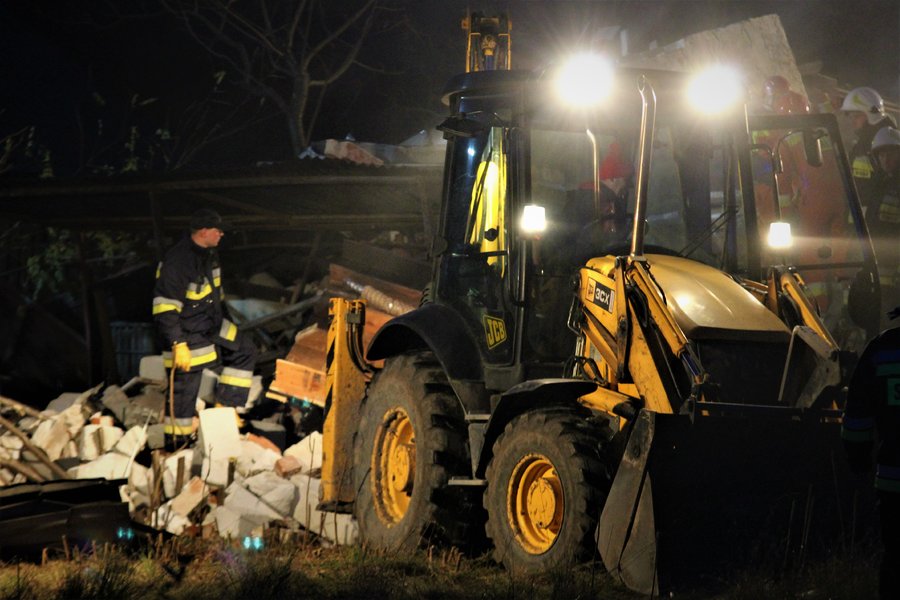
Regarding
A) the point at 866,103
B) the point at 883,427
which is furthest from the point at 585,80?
the point at 866,103

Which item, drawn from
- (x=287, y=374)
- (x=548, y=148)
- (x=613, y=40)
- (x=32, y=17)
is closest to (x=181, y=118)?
(x=32, y=17)

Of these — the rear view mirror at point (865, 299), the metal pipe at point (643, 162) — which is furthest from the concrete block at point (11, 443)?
the rear view mirror at point (865, 299)

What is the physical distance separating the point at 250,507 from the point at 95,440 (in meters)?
2.32

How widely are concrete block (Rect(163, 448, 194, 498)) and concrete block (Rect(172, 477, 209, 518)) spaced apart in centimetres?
16

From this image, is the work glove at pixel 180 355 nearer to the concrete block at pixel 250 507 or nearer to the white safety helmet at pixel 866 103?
the concrete block at pixel 250 507

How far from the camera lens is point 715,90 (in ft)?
18.1

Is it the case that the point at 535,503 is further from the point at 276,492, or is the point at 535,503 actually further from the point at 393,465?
the point at 276,492

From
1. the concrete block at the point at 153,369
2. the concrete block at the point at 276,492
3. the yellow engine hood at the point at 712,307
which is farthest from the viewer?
the concrete block at the point at 153,369

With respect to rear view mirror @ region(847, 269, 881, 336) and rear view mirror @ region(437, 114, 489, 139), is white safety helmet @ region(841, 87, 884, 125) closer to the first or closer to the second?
rear view mirror @ region(847, 269, 881, 336)

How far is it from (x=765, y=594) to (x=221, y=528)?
4393mm

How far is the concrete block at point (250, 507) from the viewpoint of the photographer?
7305 millimetres

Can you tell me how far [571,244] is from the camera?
5582 mm

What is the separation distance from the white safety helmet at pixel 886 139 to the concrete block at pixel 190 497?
6.50 meters

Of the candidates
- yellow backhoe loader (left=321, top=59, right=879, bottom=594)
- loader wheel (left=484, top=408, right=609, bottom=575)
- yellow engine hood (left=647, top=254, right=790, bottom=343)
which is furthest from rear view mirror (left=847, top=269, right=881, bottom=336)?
loader wheel (left=484, top=408, right=609, bottom=575)
